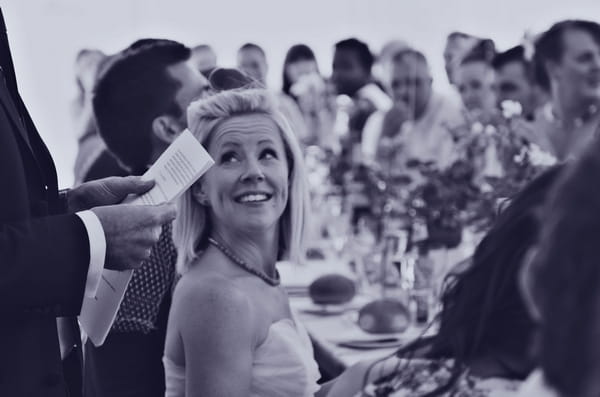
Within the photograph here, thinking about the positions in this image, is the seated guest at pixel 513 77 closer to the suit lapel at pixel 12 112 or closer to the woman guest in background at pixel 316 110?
the woman guest in background at pixel 316 110

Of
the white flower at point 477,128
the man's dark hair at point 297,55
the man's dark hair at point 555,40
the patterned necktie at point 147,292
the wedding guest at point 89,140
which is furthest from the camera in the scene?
the man's dark hair at point 297,55

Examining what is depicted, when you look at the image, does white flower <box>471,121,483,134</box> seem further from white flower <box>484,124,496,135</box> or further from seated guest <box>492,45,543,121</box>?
seated guest <box>492,45,543,121</box>

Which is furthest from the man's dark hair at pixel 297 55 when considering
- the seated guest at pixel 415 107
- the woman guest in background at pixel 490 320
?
the woman guest in background at pixel 490 320

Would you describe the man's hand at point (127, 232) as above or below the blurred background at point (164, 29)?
below

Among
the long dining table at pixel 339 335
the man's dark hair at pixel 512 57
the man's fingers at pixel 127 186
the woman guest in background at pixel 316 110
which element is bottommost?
the long dining table at pixel 339 335

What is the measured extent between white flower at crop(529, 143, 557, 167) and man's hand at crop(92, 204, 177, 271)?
1.59 metres

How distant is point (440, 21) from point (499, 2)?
32.7 inches

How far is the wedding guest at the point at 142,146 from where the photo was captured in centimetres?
213

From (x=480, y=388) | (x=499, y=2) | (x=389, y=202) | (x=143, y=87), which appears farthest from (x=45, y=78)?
(x=480, y=388)

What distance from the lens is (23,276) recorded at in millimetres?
1388

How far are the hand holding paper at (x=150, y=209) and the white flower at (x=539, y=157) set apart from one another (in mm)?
1511

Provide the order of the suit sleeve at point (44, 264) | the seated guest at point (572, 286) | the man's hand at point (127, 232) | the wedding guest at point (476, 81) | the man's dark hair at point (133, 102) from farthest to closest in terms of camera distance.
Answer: the wedding guest at point (476, 81) → the man's dark hair at point (133, 102) → the man's hand at point (127, 232) → the suit sleeve at point (44, 264) → the seated guest at point (572, 286)

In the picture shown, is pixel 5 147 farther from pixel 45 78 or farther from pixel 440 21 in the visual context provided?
pixel 45 78

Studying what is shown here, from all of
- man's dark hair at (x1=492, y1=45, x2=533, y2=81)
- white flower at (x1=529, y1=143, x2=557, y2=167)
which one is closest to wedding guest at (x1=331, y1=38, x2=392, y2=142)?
man's dark hair at (x1=492, y1=45, x2=533, y2=81)
